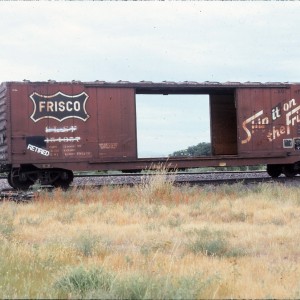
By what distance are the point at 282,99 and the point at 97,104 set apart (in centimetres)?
636

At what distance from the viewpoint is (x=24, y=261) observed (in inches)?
201

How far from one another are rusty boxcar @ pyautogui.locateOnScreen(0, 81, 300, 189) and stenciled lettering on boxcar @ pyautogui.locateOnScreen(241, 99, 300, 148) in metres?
0.03

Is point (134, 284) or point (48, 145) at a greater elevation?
point (48, 145)

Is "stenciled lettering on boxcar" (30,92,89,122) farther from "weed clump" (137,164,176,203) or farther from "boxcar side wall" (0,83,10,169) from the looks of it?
"weed clump" (137,164,176,203)

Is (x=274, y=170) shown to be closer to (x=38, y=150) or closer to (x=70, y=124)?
(x=70, y=124)

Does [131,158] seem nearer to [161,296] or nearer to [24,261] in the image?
[24,261]

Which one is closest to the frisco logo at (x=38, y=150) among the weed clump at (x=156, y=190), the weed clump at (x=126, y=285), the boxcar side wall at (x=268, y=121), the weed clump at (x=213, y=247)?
the weed clump at (x=156, y=190)

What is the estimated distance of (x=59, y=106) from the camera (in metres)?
14.1

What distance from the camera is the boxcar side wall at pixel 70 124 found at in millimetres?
13875

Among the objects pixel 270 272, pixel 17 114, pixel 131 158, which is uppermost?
pixel 17 114

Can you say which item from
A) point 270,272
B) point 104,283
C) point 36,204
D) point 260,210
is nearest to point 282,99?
point 260,210

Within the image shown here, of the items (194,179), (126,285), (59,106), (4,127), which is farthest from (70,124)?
(126,285)

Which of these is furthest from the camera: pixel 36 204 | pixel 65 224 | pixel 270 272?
pixel 36 204

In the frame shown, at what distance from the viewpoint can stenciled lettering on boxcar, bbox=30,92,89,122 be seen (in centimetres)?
1400
